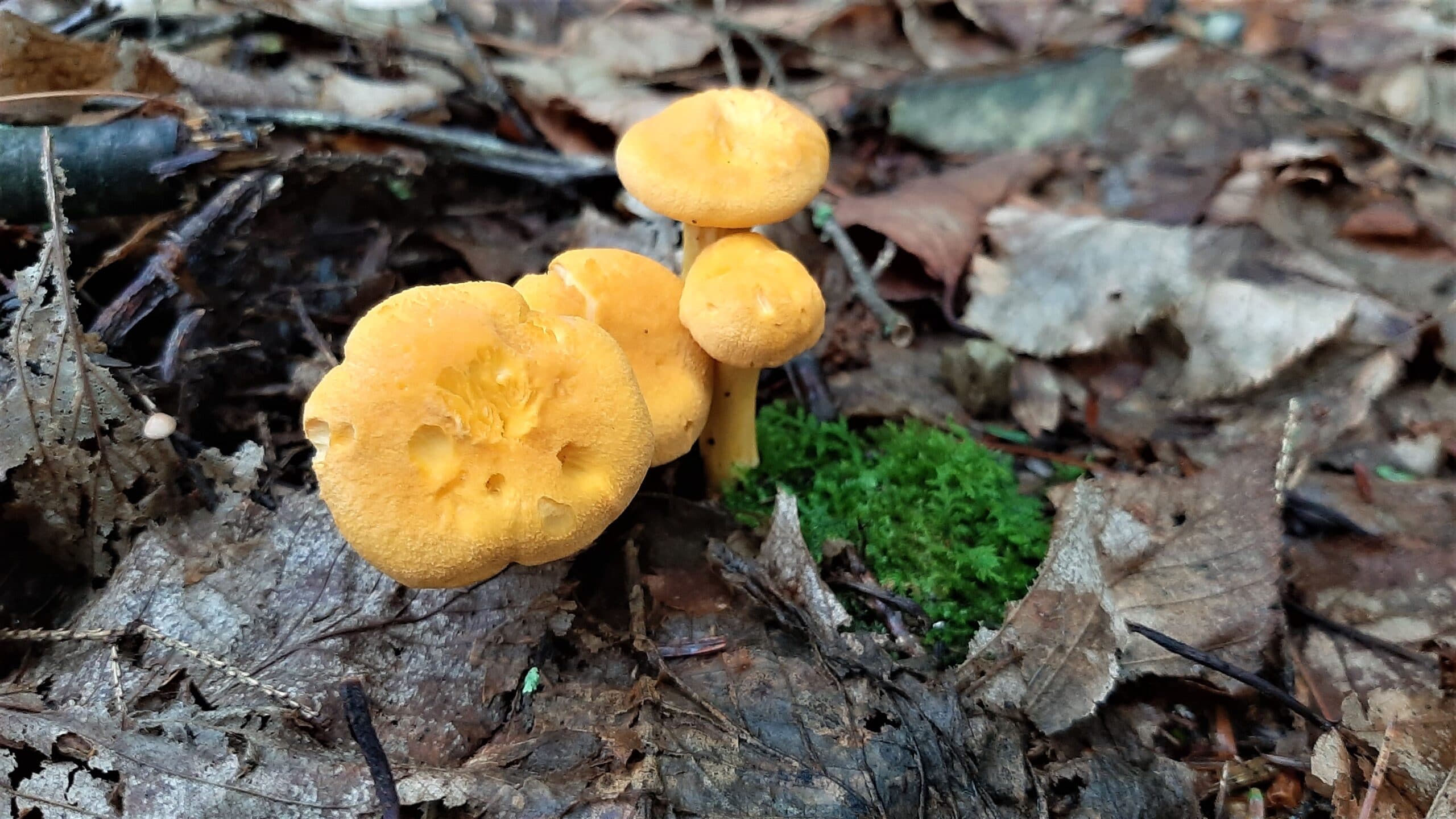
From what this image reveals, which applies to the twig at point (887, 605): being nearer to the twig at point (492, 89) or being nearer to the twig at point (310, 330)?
the twig at point (310, 330)

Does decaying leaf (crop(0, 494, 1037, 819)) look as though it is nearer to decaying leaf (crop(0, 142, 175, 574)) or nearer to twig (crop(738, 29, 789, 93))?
decaying leaf (crop(0, 142, 175, 574))

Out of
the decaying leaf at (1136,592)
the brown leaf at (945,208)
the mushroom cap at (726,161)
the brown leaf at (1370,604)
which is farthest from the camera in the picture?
the brown leaf at (945,208)

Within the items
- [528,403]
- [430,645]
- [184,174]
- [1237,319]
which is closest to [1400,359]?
[1237,319]

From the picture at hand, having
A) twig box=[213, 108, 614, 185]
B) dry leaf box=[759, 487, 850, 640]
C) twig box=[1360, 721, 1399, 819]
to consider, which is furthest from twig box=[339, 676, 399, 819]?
twig box=[213, 108, 614, 185]

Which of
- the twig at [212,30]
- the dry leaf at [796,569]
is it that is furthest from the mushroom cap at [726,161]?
the twig at [212,30]

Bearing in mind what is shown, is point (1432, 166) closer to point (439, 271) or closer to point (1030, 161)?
point (1030, 161)

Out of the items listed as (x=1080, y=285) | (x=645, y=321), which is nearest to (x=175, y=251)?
(x=645, y=321)

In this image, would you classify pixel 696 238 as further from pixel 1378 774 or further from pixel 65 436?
pixel 1378 774
